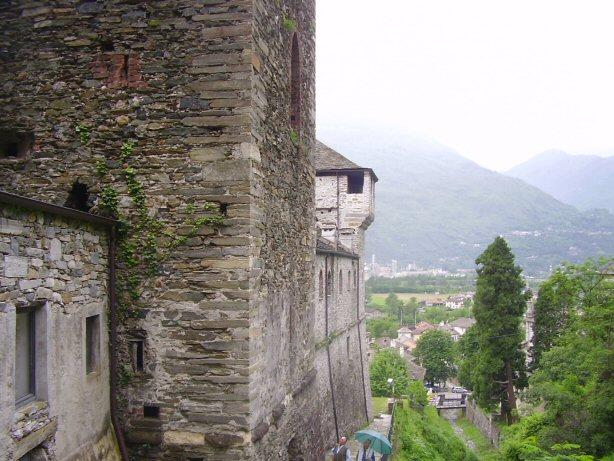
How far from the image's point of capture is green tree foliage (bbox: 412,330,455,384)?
71.9 metres

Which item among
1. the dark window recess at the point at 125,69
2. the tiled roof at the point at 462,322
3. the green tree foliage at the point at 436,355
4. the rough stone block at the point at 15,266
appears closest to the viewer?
the rough stone block at the point at 15,266

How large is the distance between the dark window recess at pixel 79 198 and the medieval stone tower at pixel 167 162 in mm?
13

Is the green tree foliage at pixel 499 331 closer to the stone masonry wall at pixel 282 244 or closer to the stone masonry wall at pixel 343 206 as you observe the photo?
the stone masonry wall at pixel 343 206

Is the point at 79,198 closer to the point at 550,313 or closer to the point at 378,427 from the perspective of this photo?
the point at 378,427

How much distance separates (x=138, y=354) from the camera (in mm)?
6691

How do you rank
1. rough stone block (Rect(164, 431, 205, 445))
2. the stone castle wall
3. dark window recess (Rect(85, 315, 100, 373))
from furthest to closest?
the stone castle wall, rough stone block (Rect(164, 431, 205, 445)), dark window recess (Rect(85, 315, 100, 373))

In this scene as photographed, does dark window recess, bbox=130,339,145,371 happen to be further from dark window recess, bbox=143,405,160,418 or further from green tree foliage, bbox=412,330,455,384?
green tree foliage, bbox=412,330,455,384

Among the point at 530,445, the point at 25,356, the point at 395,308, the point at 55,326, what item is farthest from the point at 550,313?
the point at 395,308

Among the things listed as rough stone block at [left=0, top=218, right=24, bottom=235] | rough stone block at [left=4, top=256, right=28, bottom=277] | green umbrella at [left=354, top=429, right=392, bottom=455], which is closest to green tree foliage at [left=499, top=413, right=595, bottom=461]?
green umbrella at [left=354, top=429, right=392, bottom=455]

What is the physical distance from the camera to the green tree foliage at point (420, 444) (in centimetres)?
2308

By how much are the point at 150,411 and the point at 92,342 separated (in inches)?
39.1

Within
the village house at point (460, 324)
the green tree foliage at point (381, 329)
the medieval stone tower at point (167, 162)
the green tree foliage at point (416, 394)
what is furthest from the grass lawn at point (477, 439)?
the green tree foliage at point (381, 329)

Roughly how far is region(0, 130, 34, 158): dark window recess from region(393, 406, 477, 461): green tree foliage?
17.8 meters

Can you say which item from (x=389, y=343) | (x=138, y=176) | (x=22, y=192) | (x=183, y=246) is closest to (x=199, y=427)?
(x=183, y=246)
